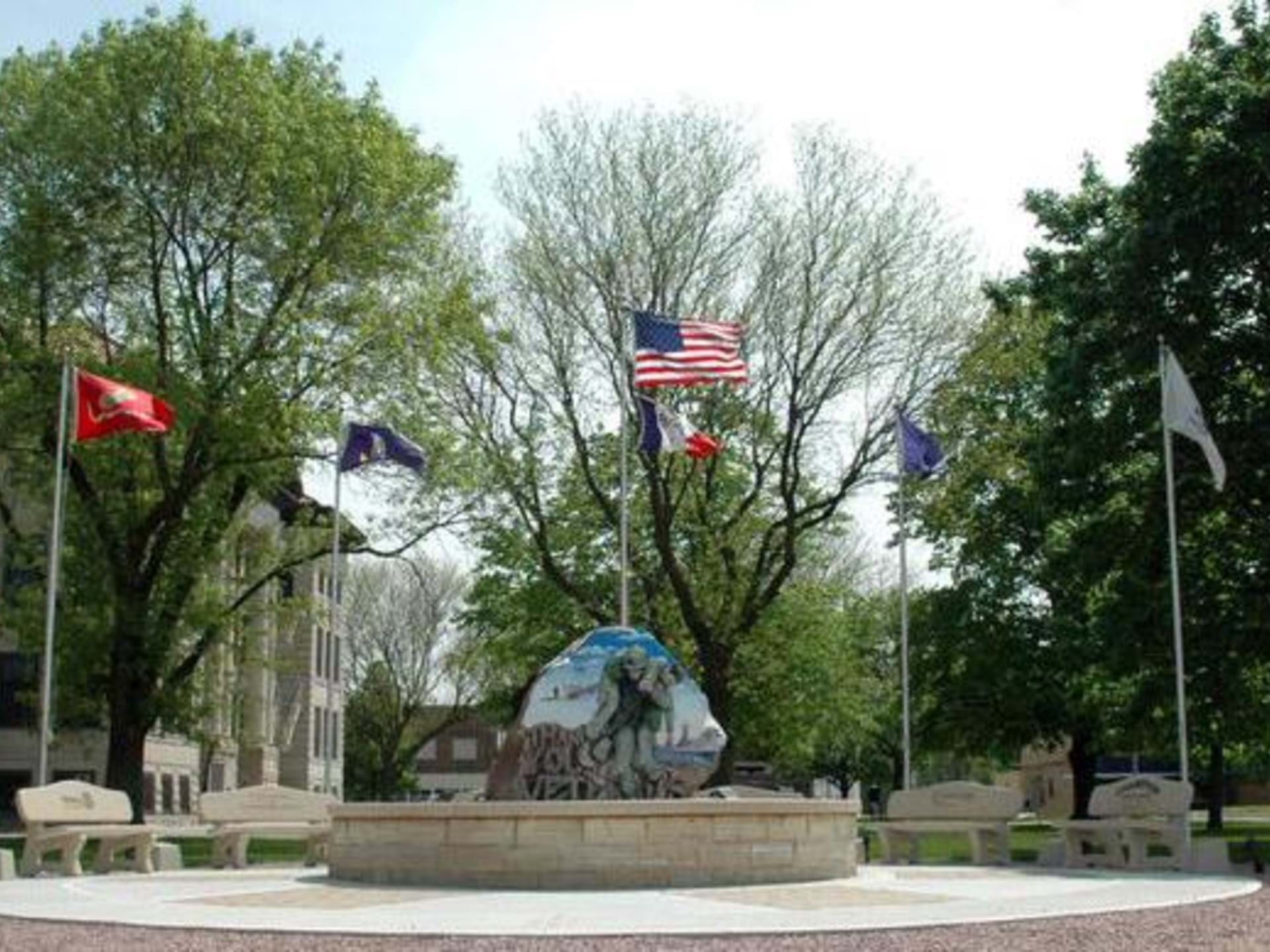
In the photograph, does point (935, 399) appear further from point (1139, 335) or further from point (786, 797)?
point (786, 797)

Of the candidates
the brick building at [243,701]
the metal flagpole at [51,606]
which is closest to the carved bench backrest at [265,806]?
the metal flagpole at [51,606]

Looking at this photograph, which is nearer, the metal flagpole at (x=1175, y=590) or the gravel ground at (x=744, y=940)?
the gravel ground at (x=744, y=940)

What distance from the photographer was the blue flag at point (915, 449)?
29328mm

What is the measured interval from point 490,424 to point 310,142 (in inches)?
318

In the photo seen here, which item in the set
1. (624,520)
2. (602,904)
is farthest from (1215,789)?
(602,904)

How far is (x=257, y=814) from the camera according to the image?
23391 mm

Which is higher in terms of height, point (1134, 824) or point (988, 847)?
point (1134, 824)

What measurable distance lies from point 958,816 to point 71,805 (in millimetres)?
11809

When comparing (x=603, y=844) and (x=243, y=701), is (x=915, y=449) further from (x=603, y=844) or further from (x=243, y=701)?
(x=243, y=701)

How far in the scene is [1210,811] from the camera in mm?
49062

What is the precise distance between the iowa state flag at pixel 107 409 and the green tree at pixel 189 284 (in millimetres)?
6352

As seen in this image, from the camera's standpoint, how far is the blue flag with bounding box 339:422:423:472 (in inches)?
1126

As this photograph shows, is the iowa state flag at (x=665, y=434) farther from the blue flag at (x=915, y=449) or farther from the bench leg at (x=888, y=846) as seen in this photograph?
the bench leg at (x=888, y=846)

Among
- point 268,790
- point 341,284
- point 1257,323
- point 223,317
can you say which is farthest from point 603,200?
point 268,790
